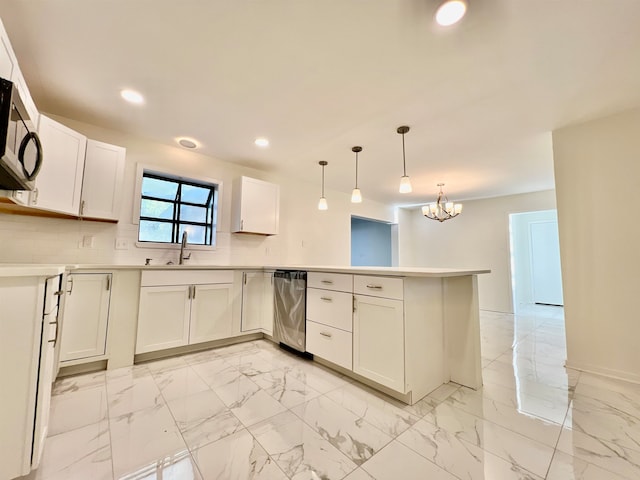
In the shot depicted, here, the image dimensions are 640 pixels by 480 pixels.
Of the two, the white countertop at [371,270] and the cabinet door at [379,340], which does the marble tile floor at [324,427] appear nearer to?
the cabinet door at [379,340]

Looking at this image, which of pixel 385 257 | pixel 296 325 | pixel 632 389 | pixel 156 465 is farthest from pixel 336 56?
pixel 385 257

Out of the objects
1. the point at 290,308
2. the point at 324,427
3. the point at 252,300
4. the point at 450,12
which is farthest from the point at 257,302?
the point at 450,12

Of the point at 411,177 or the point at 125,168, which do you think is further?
the point at 411,177

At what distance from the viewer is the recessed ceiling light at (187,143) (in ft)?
9.84

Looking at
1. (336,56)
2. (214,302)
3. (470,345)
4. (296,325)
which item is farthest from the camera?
(214,302)

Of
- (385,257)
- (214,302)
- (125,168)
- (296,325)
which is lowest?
(296,325)

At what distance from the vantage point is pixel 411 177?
13.8 feet

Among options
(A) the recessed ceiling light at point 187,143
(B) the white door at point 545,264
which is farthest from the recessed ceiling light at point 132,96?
(B) the white door at point 545,264

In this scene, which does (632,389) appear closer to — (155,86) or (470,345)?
(470,345)

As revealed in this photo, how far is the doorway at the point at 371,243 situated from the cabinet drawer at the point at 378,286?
5.32 metres

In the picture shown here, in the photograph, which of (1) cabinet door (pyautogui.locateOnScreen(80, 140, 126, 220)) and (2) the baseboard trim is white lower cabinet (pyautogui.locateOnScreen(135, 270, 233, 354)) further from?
(2) the baseboard trim

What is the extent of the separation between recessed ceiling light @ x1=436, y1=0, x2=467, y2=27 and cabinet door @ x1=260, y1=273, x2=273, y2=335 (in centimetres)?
265

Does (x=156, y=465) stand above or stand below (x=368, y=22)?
below

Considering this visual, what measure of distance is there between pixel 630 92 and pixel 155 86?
375 cm
